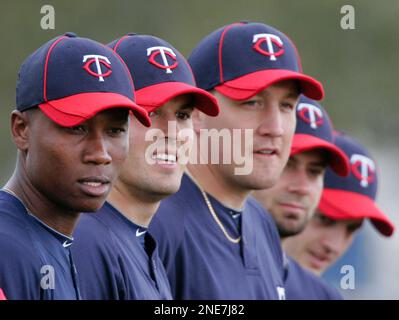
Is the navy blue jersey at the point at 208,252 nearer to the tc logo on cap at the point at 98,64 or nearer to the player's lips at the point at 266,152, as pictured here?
the player's lips at the point at 266,152

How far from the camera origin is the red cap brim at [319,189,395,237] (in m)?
7.11

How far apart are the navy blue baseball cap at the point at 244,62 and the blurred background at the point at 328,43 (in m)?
6.45

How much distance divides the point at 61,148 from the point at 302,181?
2.83 metres

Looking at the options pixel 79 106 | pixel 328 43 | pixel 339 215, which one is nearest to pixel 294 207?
pixel 339 215

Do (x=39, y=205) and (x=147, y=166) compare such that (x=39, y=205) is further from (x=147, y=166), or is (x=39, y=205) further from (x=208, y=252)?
(x=208, y=252)

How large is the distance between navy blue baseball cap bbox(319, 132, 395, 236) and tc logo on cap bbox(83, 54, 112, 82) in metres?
3.29

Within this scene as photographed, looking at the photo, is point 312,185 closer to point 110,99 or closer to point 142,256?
point 142,256

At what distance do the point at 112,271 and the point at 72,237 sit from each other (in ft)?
0.76

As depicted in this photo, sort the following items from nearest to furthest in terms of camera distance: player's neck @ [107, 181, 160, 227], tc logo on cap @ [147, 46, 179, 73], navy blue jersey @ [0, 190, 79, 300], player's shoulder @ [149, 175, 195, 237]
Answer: navy blue jersey @ [0, 190, 79, 300] < player's neck @ [107, 181, 160, 227] < tc logo on cap @ [147, 46, 179, 73] < player's shoulder @ [149, 175, 195, 237]

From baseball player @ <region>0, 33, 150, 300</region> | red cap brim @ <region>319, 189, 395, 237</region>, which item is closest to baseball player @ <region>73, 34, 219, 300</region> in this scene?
baseball player @ <region>0, 33, 150, 300</region>

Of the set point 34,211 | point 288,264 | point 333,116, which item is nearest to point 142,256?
point 34,211

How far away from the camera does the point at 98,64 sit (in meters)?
4.05

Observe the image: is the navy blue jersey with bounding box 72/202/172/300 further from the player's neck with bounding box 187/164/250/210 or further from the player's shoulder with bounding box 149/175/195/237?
the player's neck with bounding box 187/164/250/210

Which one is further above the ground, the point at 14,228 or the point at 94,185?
the point at 94,185
